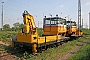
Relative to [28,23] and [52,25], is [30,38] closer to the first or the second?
[28,23]

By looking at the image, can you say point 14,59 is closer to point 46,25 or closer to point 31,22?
point 31,22

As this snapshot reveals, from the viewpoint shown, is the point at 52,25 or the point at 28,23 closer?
the point at 28,23

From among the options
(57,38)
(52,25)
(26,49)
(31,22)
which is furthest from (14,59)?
(52,25)

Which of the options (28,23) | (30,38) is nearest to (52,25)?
(28,23)

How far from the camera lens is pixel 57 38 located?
50.1 feet

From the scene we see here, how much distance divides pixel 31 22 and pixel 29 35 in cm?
182

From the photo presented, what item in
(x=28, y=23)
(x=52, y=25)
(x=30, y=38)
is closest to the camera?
(x=30, y=38)

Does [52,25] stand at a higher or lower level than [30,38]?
higher

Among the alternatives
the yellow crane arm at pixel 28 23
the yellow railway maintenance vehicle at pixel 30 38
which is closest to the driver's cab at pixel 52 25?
the yellow railway maintenance vehicle at pixel 30 38

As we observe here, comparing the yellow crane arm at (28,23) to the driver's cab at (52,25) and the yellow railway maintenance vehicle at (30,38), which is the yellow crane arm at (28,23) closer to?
the yellow railway maintenance vehicle at (30,38)

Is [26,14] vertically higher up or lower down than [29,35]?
higher up

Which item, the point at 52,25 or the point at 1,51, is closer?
the point at 1,51

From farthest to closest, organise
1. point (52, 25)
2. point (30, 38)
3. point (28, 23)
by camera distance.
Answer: point (52, 25) < point (28, 23) < point (30, 38)

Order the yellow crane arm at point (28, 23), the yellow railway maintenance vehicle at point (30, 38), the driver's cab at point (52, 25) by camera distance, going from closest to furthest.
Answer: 1. the yellow railway maintenance vehicle at point (30, 38)
2. the yellow crane arm at point (28, 23)
3. the driver's cab at point (52, 25)
